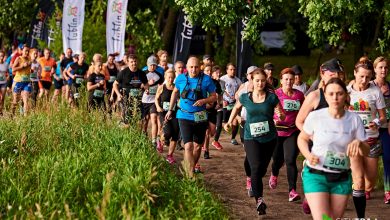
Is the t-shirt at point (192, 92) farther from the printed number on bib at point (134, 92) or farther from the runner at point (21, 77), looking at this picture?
the runner at point (21, 77)

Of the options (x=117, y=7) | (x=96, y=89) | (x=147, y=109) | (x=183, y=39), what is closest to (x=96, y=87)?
(x=96, y=89)

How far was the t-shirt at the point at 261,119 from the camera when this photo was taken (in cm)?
986

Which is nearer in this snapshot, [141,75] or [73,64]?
[141,75]

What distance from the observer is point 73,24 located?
963 inches

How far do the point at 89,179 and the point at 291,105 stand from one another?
2827 mm

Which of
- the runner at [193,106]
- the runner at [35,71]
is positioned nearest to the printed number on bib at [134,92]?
the runner at [193,106]

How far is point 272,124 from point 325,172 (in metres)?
2.78

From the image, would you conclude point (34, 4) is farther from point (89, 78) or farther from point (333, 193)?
point (333, 193)

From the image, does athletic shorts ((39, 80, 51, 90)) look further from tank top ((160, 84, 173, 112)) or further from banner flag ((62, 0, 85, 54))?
tank top ((160, 84, 173, 112))

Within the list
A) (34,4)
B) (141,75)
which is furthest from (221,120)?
(34,4)

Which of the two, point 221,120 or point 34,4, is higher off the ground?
point 34,4

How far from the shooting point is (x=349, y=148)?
7.04 m

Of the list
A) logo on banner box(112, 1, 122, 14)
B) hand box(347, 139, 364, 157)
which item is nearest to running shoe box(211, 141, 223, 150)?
logo on banner box(112, 1, 122, 14)

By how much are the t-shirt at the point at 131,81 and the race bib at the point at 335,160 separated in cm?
827
